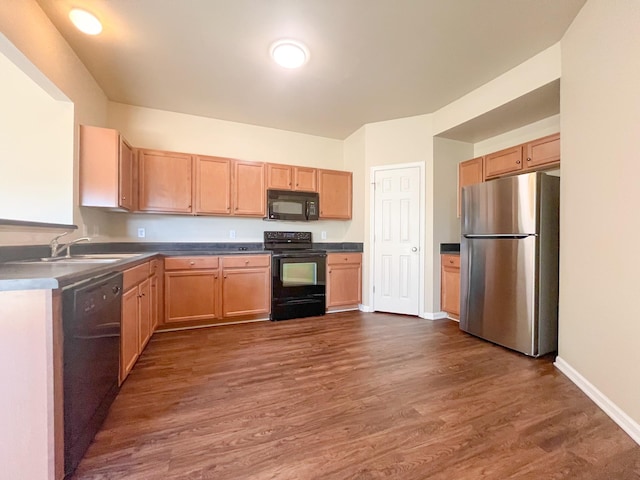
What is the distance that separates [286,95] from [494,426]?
333 centimetres

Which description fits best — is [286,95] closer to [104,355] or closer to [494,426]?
[104,355]

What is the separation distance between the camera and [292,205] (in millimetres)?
3748

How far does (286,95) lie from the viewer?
9.93ft

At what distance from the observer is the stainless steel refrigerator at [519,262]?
7.86ft

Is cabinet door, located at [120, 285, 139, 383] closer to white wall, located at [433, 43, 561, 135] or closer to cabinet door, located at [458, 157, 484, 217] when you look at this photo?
cabinet door, located at [458, 157, 484, 217]

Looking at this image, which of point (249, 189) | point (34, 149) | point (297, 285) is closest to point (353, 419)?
point (297, 285)

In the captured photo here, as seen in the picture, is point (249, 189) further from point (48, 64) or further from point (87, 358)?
point (87, 358)

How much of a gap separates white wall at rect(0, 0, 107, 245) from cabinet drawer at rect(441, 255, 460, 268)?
12.8 feet

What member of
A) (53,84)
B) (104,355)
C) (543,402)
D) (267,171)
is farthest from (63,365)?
(267,171)

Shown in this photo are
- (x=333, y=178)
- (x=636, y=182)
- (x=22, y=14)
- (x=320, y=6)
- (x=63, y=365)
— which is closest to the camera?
(x=63, y=365)

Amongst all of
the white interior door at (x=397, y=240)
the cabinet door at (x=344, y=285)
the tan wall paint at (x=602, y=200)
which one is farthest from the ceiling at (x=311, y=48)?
the cabinet door at (x=344, y=285)

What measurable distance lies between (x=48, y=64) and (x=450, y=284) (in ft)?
14.0

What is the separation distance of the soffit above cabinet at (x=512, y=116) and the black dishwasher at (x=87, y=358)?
141 inches

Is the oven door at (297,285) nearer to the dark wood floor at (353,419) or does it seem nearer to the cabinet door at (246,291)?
the cabinet door at (246,291)
